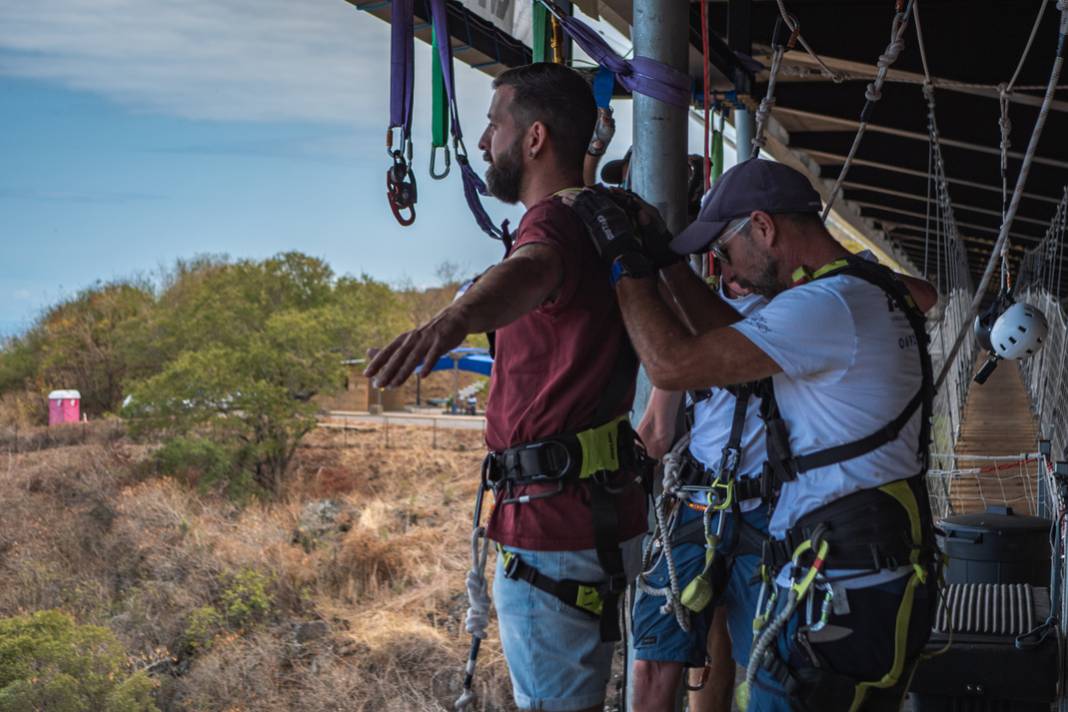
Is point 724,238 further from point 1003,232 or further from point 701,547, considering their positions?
point 1003,232

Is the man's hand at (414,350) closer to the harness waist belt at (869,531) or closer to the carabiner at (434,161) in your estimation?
the harness waist belt at (869,531)

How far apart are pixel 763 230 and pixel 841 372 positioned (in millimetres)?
320

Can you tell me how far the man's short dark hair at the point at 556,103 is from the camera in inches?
85.5

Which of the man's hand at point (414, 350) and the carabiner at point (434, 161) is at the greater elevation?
the carabiner at point (434, 161)

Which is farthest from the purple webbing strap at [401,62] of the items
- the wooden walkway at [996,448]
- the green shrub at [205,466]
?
the green shrub at [205,466]

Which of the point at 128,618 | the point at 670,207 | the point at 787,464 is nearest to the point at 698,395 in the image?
the point at 670,207

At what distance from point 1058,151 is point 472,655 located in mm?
8027

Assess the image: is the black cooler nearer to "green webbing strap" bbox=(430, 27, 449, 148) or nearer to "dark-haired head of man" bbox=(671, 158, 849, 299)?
"dark-haired head of man" bbox=(671, 158, 849, 299)

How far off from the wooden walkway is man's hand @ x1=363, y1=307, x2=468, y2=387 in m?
4.53

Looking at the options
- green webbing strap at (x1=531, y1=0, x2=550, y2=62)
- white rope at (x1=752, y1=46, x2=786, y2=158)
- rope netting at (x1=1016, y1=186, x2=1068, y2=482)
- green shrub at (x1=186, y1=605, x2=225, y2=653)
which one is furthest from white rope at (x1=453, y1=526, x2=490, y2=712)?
green shrub at (x1=186, y1=605, x2=225, y2=653)

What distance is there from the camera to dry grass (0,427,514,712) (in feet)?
51.6

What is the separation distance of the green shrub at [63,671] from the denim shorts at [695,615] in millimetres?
12075

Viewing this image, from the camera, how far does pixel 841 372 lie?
2078 mm

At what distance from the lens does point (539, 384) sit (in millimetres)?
2119
